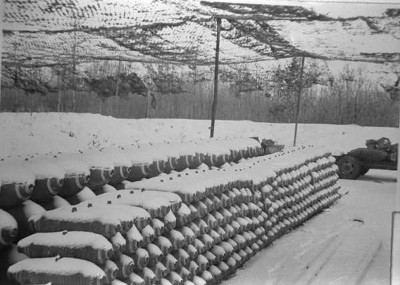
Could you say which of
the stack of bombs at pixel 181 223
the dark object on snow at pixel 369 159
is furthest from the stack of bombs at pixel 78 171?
the dark object on snow at pixel 369 159

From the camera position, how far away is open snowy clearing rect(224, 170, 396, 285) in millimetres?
4664

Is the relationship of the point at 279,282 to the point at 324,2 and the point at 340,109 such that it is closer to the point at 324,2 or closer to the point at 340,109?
the point at 340,109

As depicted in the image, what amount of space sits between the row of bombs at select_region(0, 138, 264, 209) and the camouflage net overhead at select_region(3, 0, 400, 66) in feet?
2.46

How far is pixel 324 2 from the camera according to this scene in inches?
188

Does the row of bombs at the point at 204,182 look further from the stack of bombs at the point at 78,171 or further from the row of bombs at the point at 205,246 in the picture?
the row of bombs at the point at 205,246

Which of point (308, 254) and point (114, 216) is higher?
point (114, 216)

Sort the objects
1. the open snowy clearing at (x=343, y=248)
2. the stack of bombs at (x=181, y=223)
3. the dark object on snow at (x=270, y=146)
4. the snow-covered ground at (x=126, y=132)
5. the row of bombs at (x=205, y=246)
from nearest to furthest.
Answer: the stack of bombs at (x=181, y=223), the row of bombs at (x=205, y=246), the snow-covered ground at (x=126, y=132), the open snowy clearing at (x=343, y=248), the dark object on snow at (x=270, y=146)

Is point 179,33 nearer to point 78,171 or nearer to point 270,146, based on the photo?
point 270,146

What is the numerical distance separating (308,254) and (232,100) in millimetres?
1398

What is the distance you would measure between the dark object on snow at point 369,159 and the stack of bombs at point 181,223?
0.36 feet

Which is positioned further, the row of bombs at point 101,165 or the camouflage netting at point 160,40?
the camouflage netting at point 160,40

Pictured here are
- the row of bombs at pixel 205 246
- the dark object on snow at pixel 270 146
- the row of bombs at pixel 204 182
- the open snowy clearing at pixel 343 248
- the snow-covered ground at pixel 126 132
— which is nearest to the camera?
the row of bombs at pixel 205 246

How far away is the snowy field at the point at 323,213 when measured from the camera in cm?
457

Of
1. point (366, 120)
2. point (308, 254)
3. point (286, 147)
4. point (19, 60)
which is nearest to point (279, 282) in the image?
point (308, 254)
